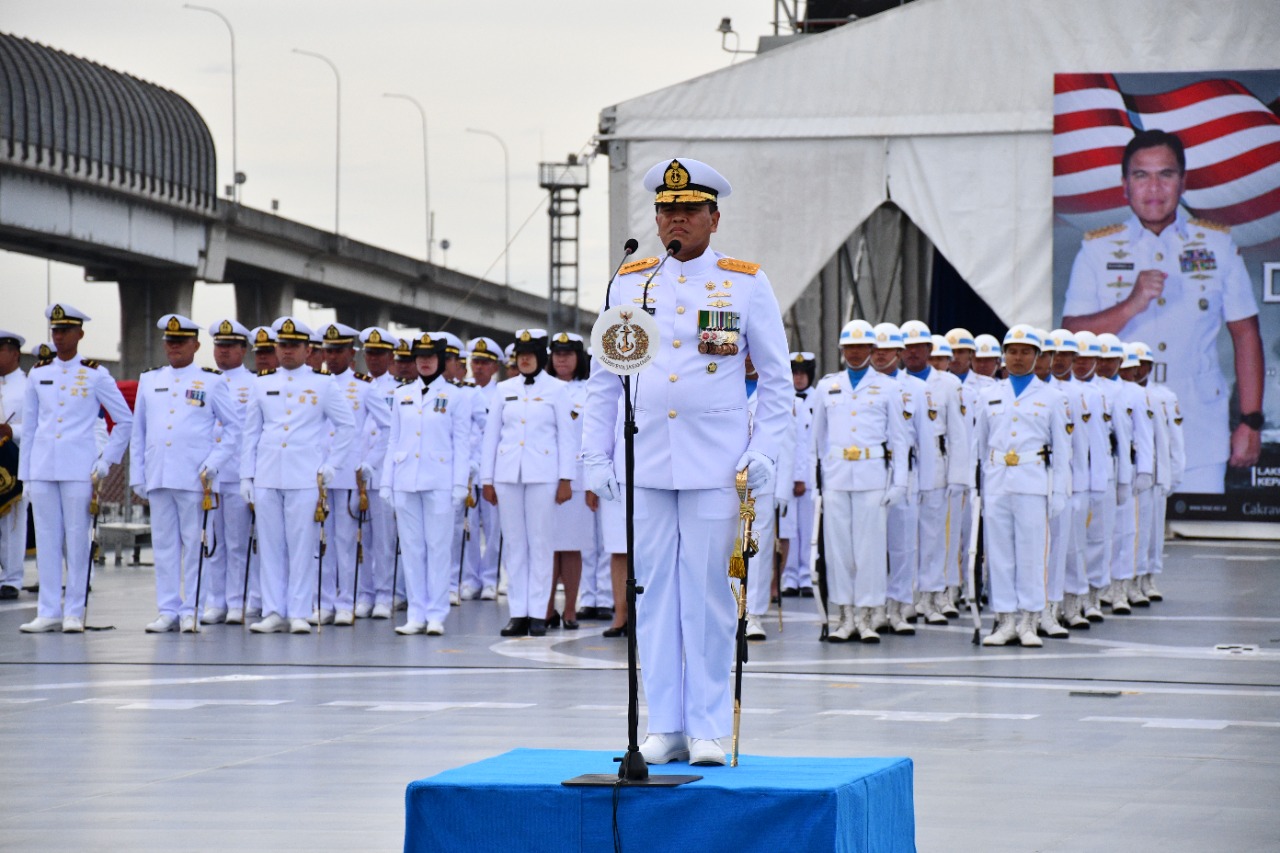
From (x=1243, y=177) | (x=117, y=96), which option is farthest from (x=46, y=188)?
(x=1243, y=177)

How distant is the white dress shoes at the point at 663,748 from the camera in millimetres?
6227

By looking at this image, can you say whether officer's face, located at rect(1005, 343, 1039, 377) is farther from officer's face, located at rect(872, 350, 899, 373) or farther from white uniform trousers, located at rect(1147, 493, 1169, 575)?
white uniform trousers, located at rect(1147, 493, 1169, 575)

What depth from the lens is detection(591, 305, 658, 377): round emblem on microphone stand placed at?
234 inches

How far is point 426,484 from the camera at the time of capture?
47.7 feet

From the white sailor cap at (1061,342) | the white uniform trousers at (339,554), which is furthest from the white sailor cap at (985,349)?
the white uniform trousers at (339,554)

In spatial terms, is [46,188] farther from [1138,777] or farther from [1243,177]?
[1138,777]

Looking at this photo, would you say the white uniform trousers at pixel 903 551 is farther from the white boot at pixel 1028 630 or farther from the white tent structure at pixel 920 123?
the white tent structure at pixel 920 123

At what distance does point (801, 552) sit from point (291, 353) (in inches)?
241

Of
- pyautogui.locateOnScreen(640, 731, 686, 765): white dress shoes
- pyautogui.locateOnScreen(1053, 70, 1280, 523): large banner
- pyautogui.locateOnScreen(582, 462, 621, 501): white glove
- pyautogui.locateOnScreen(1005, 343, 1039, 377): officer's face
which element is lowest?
pyautogui.locateOnScreen(640, 731, 686, 765): white dress shoes

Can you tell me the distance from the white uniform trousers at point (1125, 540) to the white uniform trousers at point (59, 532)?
8.49 m

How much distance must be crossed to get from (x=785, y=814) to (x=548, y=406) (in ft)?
29.9

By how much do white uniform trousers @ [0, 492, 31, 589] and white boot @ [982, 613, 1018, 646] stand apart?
9.19m

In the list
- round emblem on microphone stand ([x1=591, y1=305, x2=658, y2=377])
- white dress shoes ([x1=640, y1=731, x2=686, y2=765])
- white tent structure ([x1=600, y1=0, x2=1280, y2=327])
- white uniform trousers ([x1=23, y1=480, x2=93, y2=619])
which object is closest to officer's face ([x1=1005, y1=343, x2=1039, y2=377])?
white uniform trousers ([x1=23, y1=480, x2=93, y2=619])

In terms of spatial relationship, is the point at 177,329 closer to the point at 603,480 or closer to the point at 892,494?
the point at 892,494
